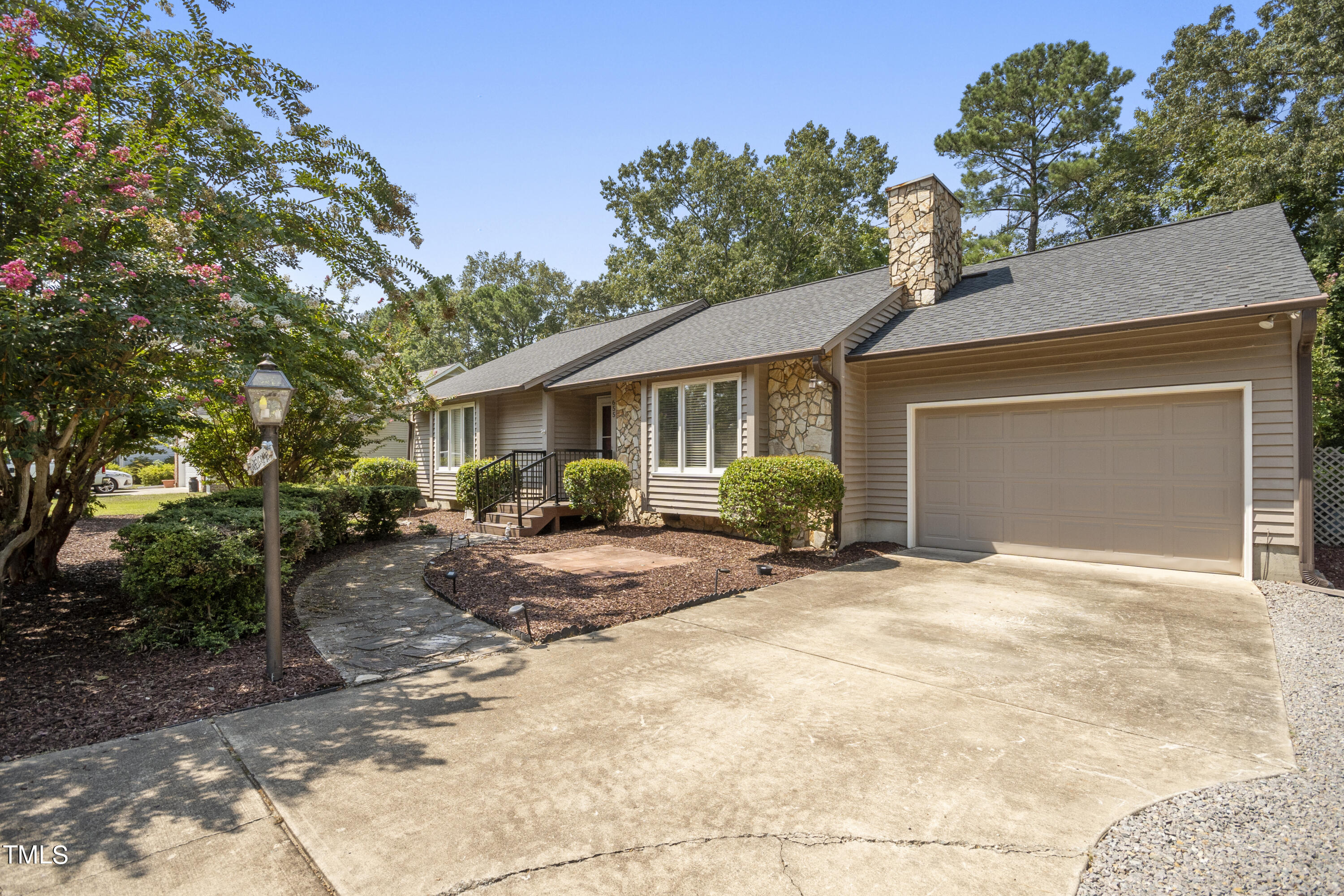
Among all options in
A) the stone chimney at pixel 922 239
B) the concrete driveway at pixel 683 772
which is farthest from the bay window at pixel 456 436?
the concrete driveway at pixel 683 772

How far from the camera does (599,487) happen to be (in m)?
10.6

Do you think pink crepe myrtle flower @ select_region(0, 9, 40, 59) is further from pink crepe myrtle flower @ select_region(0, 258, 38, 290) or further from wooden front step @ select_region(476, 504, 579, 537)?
wooden front step @ select_region(476, 504, 579, 537)

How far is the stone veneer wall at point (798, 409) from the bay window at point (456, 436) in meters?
7.64

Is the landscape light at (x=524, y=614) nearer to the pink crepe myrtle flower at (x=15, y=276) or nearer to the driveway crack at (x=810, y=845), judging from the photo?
the driveway crack at (x=810, y=845)

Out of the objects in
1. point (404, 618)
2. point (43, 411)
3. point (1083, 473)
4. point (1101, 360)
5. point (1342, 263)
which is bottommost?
point (404, 618)

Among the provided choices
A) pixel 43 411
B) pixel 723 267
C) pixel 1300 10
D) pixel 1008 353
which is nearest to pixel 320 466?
pixel 43 411

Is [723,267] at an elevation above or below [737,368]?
above

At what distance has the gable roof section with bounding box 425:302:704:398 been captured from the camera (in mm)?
12992

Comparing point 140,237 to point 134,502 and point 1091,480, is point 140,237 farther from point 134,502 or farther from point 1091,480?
point 134,502

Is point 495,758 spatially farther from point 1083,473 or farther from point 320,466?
point 320,466

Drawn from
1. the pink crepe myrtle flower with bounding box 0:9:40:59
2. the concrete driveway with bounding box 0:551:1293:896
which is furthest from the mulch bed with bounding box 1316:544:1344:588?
the pink crepe myrtle flower with bounding box 0:9:40:59

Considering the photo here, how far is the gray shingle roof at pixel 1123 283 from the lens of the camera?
22.5 ft

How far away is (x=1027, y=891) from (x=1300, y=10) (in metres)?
23.0

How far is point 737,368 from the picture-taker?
9.46 m
